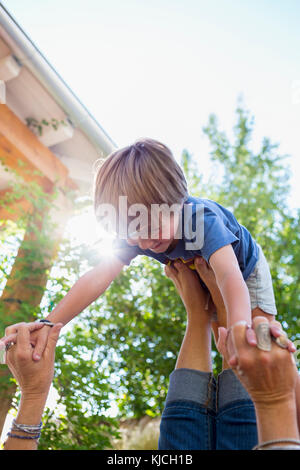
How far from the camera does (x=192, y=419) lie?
3.91 ft

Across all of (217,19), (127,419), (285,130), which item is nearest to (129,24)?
(217,19)

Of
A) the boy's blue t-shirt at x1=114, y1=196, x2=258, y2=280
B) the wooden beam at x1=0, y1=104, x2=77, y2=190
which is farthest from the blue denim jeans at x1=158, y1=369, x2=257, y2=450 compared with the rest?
the wooden beam at x1=0, y1=104, x2=77, y2=190

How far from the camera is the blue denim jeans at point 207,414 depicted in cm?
110

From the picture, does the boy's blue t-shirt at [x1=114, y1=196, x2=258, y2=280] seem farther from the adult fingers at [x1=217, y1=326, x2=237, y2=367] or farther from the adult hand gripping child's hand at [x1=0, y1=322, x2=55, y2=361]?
the adult hand gripping child's hand at [x1=0, y1=322, x2=55, y2=361]

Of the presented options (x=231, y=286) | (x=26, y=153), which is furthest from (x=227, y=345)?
(x=26, y=153)

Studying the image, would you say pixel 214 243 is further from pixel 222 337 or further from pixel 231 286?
pixel 222 337

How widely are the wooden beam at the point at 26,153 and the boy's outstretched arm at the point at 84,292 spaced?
2097 millimetres

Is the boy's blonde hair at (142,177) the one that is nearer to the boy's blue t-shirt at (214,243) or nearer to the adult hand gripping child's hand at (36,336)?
the boy's blue t-shirt at (214,243)

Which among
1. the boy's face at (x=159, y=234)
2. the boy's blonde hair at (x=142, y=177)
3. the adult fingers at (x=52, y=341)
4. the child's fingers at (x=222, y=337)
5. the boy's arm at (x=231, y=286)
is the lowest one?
the child's fingers at (x=222, y=337)

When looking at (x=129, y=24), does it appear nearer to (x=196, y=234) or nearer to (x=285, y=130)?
(x=285, y=130)

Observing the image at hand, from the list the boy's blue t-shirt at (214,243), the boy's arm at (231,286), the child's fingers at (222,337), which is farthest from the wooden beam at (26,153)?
the child's fingers at (222,337)

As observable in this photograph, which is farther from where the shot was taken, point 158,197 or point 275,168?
point 275,168

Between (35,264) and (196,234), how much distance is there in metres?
2.37

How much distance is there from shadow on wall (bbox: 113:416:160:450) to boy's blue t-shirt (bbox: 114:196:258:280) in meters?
3.61
